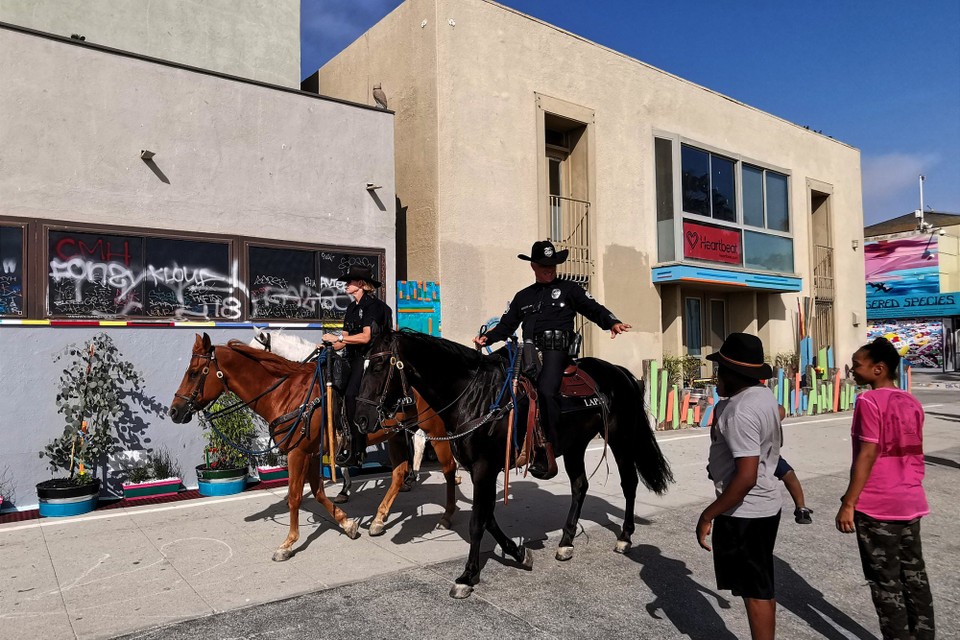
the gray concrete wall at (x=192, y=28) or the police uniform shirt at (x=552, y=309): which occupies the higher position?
the gray concrete wall at (x=192, y=28)

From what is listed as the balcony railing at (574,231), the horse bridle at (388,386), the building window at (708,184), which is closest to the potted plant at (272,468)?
the horse bridle at (388,386)

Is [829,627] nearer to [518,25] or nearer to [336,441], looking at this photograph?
[336,441]

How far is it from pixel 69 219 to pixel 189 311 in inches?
67.5

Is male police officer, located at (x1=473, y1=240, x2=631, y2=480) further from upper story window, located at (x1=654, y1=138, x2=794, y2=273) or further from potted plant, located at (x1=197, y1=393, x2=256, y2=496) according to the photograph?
upper story window, located at (x1=654, y1=138, x2=794, y2=273)

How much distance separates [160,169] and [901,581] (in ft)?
28.6

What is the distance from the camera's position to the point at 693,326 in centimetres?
1714

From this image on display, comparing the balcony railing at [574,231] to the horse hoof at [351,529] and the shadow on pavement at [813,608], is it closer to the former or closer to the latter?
the horse hoof at [351,529]

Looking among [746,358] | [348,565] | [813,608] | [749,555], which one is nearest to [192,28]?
[348,565]

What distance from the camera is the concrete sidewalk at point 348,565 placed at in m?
4.43

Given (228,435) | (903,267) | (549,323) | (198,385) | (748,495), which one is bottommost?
(228,435)

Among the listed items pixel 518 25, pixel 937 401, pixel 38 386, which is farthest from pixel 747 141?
pixel 38 386

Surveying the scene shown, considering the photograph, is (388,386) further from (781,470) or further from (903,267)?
(903,267)

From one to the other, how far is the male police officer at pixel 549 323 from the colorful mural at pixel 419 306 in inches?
183

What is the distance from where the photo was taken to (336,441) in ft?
20.7
